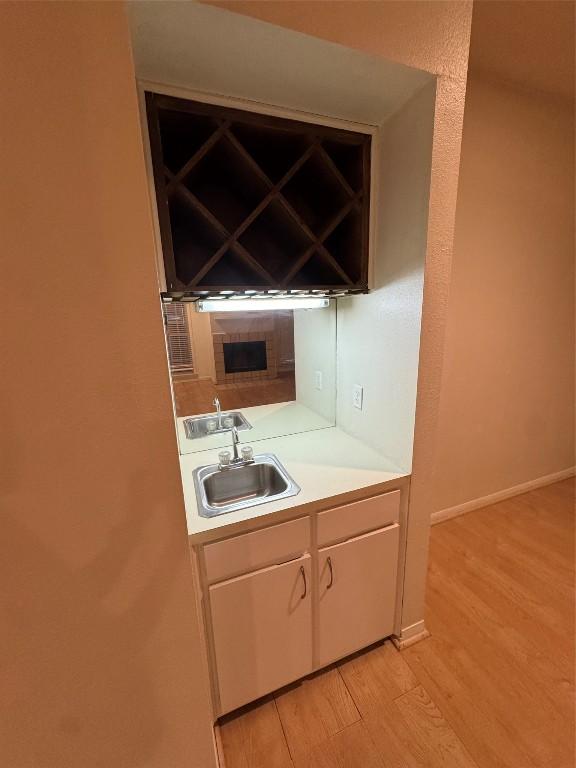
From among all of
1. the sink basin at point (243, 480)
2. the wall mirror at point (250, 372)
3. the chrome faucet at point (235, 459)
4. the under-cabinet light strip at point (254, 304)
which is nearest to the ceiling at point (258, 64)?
the under-cabinet light strip at point (254, 304)

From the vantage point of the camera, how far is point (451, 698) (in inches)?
53.1

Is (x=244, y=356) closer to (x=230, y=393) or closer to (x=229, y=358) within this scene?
(x=229, y=358)

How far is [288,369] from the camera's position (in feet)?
6.25

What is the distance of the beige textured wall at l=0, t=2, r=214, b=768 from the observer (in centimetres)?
59

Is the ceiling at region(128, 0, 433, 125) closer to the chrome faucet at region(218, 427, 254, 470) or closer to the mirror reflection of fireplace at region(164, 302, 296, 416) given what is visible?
the mirror reflection of fireplace at region(164, 302, 296, 416)

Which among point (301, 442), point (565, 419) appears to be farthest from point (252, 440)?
point (565, 419)

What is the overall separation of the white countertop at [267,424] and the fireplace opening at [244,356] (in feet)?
0.80

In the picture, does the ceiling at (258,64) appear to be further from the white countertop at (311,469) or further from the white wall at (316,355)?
the white countertop at (311,469)

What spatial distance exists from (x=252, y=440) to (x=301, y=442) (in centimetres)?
29

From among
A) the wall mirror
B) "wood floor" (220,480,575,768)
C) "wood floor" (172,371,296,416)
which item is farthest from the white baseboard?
"wood floor" (172,371,296,416)

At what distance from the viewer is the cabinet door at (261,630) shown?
45.0 inches

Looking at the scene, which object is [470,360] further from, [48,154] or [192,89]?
[48,154]

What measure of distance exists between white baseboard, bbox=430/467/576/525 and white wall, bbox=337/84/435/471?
1.31 metres

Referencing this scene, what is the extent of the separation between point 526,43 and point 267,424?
2.50 metres
